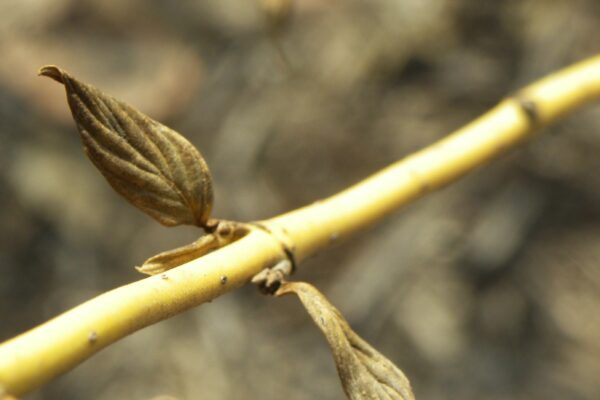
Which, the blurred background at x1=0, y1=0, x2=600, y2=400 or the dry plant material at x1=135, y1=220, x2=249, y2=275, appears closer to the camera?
the dry plant material at x1=135, y1=220, x2=249, y2=275

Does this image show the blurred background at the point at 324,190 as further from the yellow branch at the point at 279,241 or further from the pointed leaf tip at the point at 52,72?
the pointed leaf tip at the point at 52,72

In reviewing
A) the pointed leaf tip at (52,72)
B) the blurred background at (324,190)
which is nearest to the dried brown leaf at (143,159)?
the pointed leaf tip at (52,72)

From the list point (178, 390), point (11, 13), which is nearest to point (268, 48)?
point (11, 13)

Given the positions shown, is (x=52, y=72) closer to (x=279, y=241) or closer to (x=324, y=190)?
(x=279, y=241)

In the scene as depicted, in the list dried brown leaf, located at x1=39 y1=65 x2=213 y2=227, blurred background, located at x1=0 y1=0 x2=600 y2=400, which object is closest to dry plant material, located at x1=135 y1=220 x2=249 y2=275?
dried brown leaf, located at x1=39 y1=65 x2=213 y2=227

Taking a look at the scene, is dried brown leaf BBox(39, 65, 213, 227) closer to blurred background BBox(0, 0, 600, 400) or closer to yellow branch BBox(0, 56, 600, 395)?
yellow branch BBox(0, 56, 600, 395)

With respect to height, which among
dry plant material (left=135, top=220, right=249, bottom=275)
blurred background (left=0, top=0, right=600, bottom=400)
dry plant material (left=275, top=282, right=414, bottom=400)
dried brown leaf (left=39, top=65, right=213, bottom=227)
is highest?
blurred background (left=0, top=0, right=600, bottom=400)
